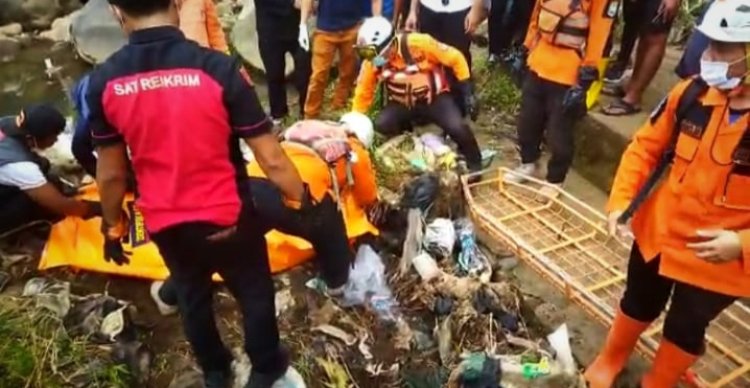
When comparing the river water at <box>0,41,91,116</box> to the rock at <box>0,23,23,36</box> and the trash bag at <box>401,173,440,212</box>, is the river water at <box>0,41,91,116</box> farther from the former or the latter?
the trash bag at <box>401,173,440,212</box>

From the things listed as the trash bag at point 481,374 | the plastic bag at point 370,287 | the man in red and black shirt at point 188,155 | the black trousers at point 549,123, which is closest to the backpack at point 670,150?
the trash bag at point 481,374

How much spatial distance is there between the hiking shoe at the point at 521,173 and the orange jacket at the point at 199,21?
6.64ft

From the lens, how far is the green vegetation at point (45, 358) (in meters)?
3.24

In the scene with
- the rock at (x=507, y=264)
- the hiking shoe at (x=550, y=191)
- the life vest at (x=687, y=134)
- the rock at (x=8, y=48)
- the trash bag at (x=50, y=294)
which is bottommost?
the rock at (x=8, y=48)

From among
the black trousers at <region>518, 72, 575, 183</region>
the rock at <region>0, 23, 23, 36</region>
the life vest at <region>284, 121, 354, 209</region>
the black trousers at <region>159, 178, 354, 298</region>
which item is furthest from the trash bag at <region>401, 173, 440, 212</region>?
the rock at <region>0, 23, 23, 36</region>

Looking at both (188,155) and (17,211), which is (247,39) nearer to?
(17,211)

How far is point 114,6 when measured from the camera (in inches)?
91.3

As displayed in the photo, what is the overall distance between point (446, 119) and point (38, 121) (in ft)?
8.20

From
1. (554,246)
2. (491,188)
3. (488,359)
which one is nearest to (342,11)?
(491,188)

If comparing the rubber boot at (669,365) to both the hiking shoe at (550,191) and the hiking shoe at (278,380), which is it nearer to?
the hiking shoe at (278,380)

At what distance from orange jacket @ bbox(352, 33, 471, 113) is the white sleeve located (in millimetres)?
2048

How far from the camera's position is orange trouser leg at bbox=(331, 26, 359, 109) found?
5.54 m

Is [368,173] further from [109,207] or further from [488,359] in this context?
[109,207]

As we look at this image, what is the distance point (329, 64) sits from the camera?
18.5 ft
